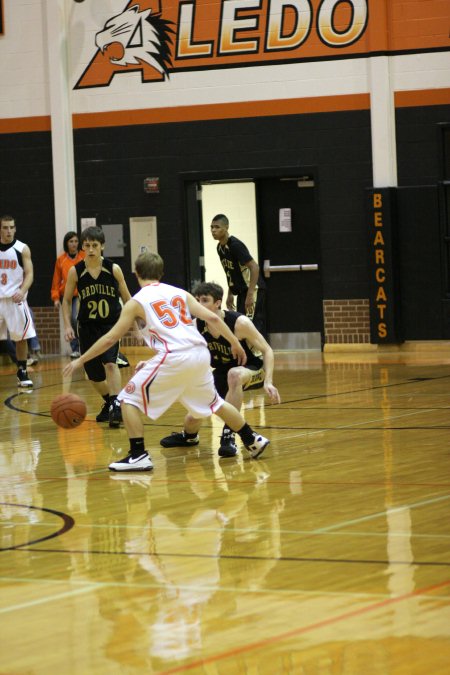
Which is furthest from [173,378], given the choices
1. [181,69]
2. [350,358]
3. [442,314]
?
[181,69]

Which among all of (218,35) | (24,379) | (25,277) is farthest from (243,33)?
(24,379)

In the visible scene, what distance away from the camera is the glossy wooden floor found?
4.42 metres

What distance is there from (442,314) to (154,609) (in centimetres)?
1345

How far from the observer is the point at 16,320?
1530cm

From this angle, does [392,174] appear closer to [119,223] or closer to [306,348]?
[306,348]

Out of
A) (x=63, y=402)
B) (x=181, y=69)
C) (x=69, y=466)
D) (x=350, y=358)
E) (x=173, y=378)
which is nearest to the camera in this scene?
(x=173, y=378)

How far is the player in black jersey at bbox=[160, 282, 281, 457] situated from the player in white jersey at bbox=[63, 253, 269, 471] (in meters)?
0.39

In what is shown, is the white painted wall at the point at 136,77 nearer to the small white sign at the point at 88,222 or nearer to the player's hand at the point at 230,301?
the small white sign at the point at 88,222

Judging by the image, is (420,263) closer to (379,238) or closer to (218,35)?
(379,238)

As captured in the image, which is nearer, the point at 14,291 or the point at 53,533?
the point at 53,533

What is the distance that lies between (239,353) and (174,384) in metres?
0.76

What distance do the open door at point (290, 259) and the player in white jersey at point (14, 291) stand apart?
15.2 feet

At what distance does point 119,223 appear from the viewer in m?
19.5

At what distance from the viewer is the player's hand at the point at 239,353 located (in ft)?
29.1
